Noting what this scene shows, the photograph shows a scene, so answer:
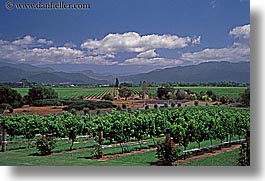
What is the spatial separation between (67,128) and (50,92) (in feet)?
1.60

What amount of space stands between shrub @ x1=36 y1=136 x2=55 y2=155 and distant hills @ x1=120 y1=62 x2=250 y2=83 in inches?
47.0

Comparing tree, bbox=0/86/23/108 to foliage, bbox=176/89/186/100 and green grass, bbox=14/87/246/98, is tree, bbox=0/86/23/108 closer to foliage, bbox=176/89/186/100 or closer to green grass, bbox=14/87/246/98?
green grass, bbox=14/87/246/98

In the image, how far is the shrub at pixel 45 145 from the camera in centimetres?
548

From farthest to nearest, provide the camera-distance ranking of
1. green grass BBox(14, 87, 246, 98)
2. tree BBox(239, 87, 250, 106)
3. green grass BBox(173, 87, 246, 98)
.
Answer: green grass BBox(14, 87, 246, 98)
green grass BBox(173, 87, 246, 98)
tree BBox(239, 87, 250, 106)

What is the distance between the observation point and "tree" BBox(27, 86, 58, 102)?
552 centimetres

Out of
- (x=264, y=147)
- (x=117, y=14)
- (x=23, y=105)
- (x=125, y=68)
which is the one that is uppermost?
(x=117, y=14)

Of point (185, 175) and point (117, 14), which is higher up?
point (117, 14)

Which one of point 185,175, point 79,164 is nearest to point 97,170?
point 79,164

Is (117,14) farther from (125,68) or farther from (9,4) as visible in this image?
(9,4)

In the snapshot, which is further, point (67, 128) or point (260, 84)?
point (67, 128)

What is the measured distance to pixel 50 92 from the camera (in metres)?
5.54

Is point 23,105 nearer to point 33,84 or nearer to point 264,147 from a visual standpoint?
point 33,84

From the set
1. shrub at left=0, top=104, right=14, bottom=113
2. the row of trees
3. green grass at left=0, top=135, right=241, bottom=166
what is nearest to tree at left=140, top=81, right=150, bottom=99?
the row of trees

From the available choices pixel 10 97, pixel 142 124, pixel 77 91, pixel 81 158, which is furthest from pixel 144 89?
pixel 10 97
